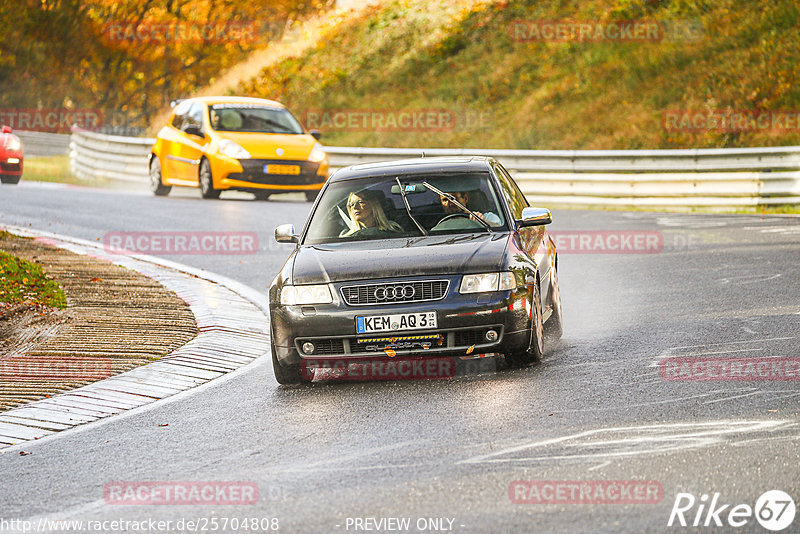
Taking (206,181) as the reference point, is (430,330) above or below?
above

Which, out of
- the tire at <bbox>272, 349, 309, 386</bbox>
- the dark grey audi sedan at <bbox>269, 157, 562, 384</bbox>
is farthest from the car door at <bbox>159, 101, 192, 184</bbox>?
the tire at <bbox>272, 349, 309, 386</bbox>

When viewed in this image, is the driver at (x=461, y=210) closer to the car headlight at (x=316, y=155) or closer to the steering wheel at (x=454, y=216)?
the steering wheel at (x=454, y=216)

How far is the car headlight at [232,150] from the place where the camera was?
2233 centimetres

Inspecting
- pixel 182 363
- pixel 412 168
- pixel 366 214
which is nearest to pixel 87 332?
pixel 182 363

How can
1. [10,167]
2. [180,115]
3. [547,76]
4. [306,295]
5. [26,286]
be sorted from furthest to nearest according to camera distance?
[547,76], [10,167], [180,115], [26,286], [306,295]

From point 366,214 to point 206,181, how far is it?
1406 centimetres

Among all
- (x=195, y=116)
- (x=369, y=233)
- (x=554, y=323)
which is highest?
(x=195, y=116)

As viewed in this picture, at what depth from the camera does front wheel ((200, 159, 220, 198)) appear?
2297cm

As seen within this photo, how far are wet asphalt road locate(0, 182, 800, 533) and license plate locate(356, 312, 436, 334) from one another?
1.36 ft

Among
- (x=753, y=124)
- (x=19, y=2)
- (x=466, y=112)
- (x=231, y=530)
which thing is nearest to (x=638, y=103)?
(x=753, y=124)

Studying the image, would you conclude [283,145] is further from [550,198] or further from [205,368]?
[205,368]

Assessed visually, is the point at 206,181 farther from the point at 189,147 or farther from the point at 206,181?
the point at 189,147

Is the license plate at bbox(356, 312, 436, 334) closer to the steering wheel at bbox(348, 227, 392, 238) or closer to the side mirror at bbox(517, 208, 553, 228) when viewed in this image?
the steering wheel at bbox(348, 227, 392, 238)

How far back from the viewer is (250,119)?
23797mm
